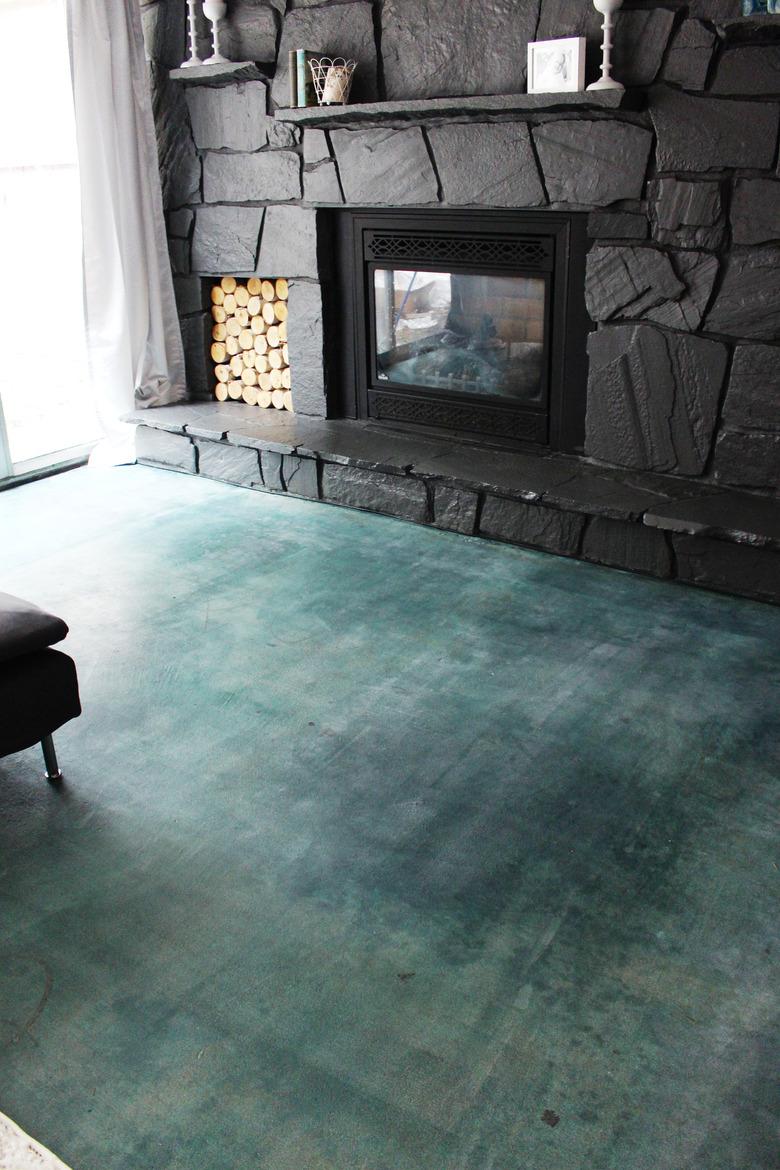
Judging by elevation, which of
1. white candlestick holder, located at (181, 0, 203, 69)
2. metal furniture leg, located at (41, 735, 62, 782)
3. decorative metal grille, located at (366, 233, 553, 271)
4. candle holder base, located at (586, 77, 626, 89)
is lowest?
metal furniture leg, located at (41, 735, 62, 782)

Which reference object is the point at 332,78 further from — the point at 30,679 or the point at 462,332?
the point at 30,679

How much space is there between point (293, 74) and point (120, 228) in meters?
1.04

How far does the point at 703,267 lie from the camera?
320 cm

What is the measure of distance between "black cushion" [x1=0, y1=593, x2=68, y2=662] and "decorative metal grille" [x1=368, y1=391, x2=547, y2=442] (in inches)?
82.1

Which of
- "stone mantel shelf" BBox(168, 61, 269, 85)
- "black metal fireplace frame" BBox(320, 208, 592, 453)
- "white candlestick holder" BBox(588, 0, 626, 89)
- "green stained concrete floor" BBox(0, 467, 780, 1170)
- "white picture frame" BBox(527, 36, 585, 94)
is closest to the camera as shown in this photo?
"green stained concrete floor" BBox(0, 467, 780, 1170)

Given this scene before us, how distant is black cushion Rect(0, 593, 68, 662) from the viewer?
2113 mm

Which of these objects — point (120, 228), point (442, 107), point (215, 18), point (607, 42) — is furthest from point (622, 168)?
point (120, 228)

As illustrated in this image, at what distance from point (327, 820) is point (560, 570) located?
1.51 m

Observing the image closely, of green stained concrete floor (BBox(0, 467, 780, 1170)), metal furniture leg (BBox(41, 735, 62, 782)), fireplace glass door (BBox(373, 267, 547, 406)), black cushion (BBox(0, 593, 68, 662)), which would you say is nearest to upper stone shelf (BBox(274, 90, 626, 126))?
fireplace glass door (BBox(373, 267, 547, 406))

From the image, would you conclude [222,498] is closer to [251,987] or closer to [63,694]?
[63,694]

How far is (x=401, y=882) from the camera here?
6.39 feet

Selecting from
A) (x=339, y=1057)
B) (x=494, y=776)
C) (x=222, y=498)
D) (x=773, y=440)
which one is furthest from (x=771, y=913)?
(x=222, y=498)

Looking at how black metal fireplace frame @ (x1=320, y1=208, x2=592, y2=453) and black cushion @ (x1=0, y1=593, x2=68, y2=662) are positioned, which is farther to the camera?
black metal fireplace frame @ (x1=320, y1=208, x2=592, y2=453)

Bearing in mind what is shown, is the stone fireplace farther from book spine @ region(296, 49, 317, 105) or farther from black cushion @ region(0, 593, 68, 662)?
black cushion @ region(0, 593, 68, 662)
